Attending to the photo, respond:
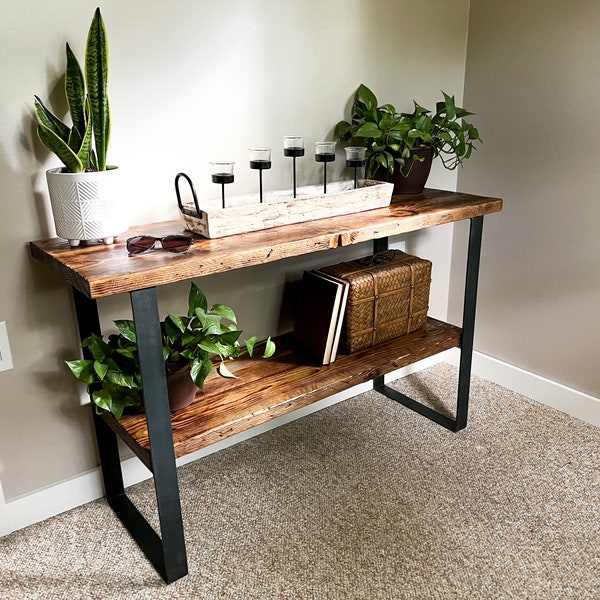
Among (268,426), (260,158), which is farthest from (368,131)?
(268,426)

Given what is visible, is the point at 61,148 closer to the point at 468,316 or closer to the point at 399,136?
the point at 399,136

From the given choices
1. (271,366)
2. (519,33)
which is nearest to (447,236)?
(519,33)

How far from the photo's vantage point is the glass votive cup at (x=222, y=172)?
157cm

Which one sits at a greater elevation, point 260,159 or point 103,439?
point 260,159

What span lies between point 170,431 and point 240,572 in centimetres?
43

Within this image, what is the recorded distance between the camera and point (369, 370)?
5.93 ft

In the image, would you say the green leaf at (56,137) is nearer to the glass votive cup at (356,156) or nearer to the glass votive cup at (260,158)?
the glass votive cup at (260,158)

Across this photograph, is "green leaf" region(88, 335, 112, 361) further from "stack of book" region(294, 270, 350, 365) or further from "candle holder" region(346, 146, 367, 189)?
"candle holder" region(346, 146, 367, 189)

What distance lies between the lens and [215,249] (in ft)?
4.61

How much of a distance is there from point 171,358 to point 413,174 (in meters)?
0.96

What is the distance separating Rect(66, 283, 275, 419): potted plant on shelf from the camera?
1462 mm

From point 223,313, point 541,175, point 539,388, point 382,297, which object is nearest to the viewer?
point 223,313

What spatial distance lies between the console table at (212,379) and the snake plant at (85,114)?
8.4 inches

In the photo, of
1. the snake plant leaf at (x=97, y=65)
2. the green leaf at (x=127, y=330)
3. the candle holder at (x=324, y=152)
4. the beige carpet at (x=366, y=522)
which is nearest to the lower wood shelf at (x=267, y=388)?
the green leaf at (x=127, y=330)
